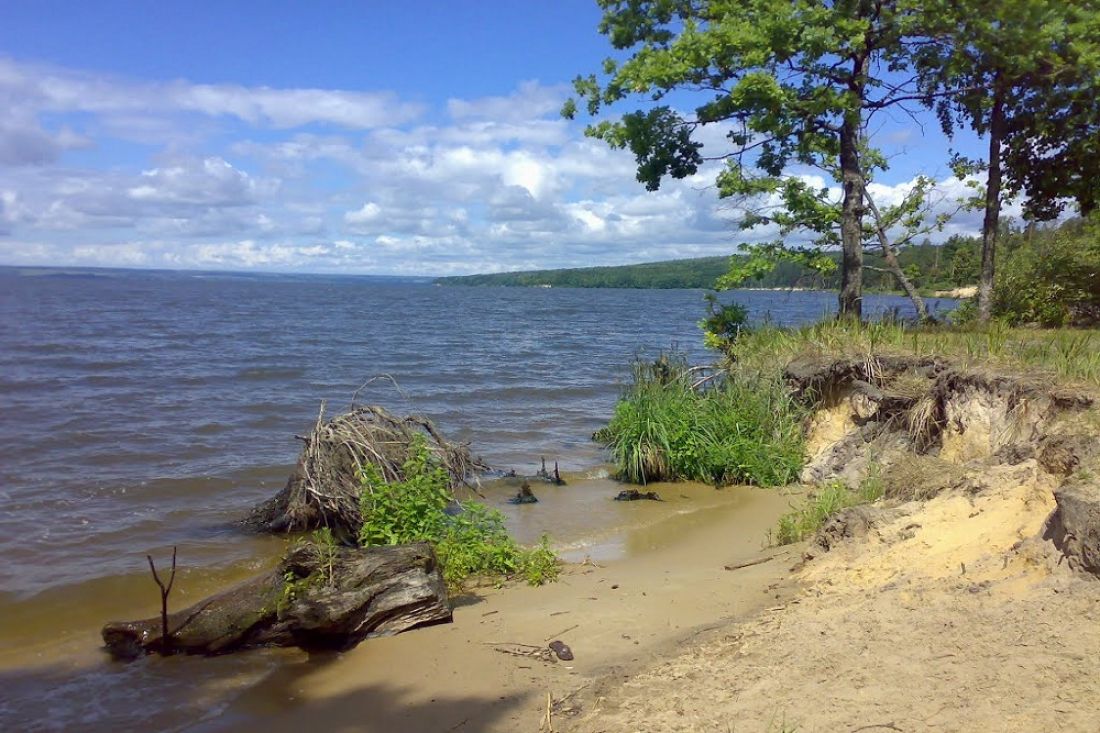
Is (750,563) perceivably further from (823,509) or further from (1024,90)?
(1024,90)

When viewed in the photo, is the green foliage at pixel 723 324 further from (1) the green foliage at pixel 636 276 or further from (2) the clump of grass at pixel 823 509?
(1) the green foliage at pixel 636 276

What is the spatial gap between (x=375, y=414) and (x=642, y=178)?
7.44 metres

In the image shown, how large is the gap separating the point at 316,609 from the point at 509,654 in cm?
160

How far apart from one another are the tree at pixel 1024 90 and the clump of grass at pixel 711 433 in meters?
5.20

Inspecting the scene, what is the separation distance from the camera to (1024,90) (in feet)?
47.9

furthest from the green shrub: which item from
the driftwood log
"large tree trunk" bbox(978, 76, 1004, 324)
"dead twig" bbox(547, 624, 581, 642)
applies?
"large tree trunk" bbox(978, 76, 1004, 324)

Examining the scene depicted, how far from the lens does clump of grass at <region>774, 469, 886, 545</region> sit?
26.1ft

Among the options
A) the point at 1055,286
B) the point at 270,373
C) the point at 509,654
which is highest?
the point at 1055,286

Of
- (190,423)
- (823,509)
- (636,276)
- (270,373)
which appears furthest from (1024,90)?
(636,276)

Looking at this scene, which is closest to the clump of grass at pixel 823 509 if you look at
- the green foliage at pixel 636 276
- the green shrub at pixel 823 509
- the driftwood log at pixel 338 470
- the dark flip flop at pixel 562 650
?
the green shrub at pixel 823 509

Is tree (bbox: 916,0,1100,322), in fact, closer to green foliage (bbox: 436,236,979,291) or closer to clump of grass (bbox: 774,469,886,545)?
green foliage (bbox: 436,236,979,291)

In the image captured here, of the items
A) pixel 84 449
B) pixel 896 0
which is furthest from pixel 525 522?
pixel 896 0

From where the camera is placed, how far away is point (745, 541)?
29.7 feet

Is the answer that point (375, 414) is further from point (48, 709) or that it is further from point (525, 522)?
A: point (48, 709)
